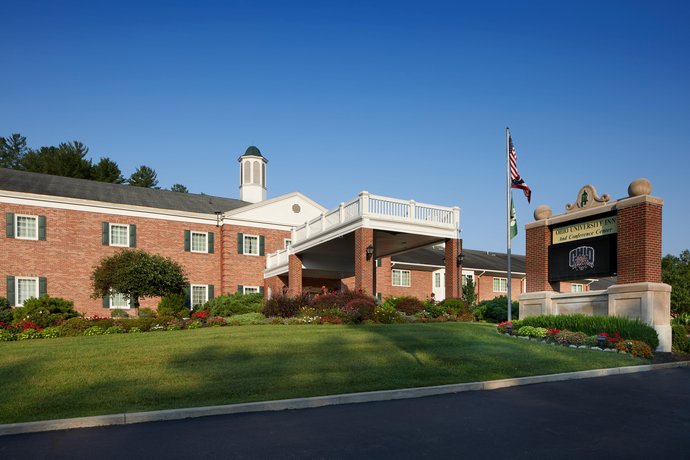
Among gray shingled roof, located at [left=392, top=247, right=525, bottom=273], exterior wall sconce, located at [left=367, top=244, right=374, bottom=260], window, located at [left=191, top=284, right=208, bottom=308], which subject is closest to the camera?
exterior wall sconce, located at [left=367, top=244, right=374, bottom=260]

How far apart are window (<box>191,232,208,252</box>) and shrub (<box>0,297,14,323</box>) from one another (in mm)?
10620

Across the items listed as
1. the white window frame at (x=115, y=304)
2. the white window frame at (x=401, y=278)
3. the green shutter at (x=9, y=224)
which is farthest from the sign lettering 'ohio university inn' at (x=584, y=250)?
the green shutter at (x=9, y=224)

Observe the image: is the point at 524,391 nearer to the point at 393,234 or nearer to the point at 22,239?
the point at 393,234

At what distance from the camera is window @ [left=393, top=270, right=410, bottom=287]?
39.5 m

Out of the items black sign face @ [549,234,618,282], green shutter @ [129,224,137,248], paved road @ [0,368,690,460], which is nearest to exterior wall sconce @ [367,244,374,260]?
black sign face @ [549,234,618,282]

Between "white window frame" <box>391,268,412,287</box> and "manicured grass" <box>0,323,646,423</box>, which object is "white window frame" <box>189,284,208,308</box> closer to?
"white window frame" <box>391,268,412,287</box>

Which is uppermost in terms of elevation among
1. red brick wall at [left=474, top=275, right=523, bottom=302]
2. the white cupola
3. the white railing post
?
the white cupola

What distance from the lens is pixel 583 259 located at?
58.4 feet

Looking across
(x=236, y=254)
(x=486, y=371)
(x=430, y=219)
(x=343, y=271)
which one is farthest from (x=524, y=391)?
(x=236, y=254)

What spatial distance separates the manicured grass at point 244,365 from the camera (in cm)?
894

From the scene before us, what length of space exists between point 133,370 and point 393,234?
54.1 ft

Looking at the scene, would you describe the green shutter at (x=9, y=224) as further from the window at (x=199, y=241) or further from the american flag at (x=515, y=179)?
the american flag at (x=515, y=179)

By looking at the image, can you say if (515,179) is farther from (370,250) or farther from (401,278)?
(401,278)

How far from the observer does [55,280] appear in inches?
1166
